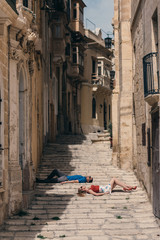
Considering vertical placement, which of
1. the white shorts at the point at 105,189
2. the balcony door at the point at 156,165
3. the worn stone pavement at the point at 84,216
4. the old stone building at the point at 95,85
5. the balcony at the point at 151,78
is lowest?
the worn stone pavement at the point at 84,216

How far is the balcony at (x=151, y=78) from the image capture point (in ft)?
34.8

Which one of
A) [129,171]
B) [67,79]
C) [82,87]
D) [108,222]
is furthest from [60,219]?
[82,87]

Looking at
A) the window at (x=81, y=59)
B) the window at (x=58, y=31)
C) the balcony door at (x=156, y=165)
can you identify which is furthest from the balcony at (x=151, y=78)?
the window at (x=81, y=59)

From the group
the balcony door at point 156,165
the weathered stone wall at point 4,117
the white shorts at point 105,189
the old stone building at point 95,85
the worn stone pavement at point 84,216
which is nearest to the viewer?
the worn stone pavement at point 84,216

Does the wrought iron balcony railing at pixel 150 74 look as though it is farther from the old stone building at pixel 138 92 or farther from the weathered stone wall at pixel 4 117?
the weathered stone wall at pixel 4 117

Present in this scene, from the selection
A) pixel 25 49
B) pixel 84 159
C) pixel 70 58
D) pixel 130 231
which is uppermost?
pixel 70 58

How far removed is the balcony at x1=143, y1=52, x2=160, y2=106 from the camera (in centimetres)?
1059

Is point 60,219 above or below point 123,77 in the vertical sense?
below

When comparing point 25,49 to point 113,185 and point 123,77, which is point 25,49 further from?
point 123,77

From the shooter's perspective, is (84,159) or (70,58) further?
(70,58)

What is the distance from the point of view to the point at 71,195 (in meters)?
13.7

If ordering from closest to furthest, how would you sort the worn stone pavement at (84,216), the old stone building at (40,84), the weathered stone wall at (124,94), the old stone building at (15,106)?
the worn stone pavement at (84,216), the old stone building at (15,106), the old stone building at (40,84), the weathered stone wall at (124,94)

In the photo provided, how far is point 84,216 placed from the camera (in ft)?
37.4

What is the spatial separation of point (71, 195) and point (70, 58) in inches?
805
